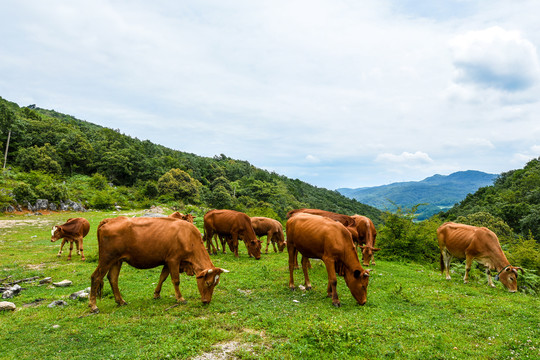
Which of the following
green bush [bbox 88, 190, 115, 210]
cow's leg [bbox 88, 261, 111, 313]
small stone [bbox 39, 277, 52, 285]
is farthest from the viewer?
green bush [bbox 88, 190, 115, 210]

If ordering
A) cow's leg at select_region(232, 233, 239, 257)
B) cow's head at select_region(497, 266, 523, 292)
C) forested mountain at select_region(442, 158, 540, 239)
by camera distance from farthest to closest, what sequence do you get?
forested mountain at select_region(442, 158, 540, 239) < cow's leg at select_region(232, 233, 239, 257) < cow's head at select_region(497, 266, 523, 292)

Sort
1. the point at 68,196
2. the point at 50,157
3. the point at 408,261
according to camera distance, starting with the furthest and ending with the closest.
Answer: the point at 50,157 → the point at 68,196 → the point at 408,261

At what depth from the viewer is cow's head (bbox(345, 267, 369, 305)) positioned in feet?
27.4

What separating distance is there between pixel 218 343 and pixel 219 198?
58.5 m

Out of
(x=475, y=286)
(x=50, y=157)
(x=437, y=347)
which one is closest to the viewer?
(x=437, y=347)

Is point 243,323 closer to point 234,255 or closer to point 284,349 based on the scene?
point 284,349

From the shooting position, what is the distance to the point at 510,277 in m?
11.3

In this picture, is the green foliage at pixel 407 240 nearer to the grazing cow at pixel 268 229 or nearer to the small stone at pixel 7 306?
the grazing cow at pixel 268 229

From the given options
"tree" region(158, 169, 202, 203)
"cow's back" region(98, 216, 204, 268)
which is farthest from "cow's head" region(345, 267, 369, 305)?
"tree" region(158, 169, 202, 203)

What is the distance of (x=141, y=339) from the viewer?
6.07m

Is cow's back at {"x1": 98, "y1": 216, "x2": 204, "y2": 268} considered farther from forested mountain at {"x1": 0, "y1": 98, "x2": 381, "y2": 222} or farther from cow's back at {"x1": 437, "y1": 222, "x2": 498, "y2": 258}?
forested mountain at {"x1": 0, "y1": 98, "x2": 381, "y2": 222}

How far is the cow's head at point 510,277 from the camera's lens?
11.2 m

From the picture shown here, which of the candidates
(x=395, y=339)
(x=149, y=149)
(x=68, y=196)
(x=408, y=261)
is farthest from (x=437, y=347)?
(x=149, y=149)

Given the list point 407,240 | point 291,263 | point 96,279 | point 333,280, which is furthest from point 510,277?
point 96,279
